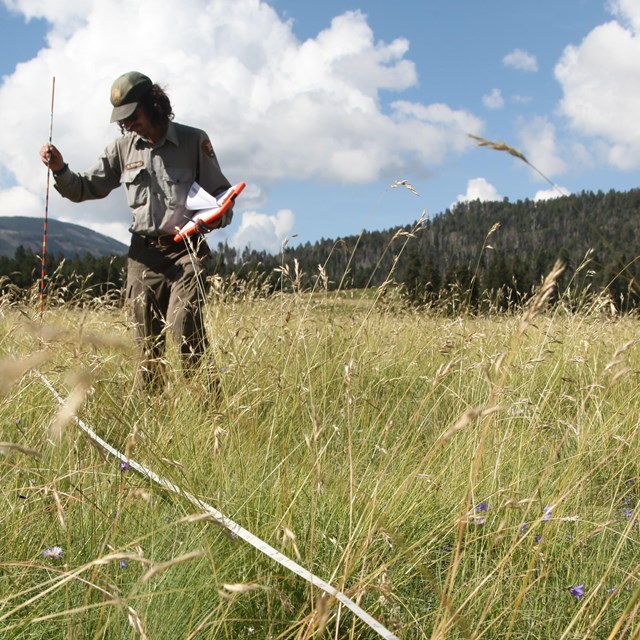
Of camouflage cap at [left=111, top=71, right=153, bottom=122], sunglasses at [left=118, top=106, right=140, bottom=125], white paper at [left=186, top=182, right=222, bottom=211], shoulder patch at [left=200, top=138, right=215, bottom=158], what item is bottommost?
white paper at [left=186, top=182, right=222, bottom=211]

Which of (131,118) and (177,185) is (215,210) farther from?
(131,118)

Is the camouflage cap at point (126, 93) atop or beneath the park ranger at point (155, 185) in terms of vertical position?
atop

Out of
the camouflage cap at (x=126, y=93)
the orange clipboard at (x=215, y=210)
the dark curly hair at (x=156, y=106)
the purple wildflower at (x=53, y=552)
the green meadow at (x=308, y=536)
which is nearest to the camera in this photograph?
the green meadow at (x=308, y=536)

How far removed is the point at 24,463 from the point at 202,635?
1041 millimetres

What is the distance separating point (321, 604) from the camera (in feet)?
2.46

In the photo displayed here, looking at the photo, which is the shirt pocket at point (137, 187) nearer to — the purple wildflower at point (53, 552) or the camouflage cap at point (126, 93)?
the camouflage cap at point (126, 93)

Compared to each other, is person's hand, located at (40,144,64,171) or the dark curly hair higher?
the dark curly hair

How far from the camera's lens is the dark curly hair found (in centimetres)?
418

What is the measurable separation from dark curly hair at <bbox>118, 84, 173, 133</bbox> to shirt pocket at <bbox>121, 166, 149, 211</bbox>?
0.32 m

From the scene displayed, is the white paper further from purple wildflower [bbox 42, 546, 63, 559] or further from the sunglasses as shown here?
purple wildflower [bbox 42, 546, 63, 559]

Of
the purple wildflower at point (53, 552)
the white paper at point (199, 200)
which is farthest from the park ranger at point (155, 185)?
the purple wildflower at point (53, 552)

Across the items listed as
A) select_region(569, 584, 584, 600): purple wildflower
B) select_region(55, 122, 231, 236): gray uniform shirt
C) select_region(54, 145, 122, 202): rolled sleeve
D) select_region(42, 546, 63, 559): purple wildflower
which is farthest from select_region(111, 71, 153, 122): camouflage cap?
select_region(569, 584, 584, 600): purple wildflower

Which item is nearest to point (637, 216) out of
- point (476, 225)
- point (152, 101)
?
point (476, 225)

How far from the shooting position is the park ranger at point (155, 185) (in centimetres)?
407
